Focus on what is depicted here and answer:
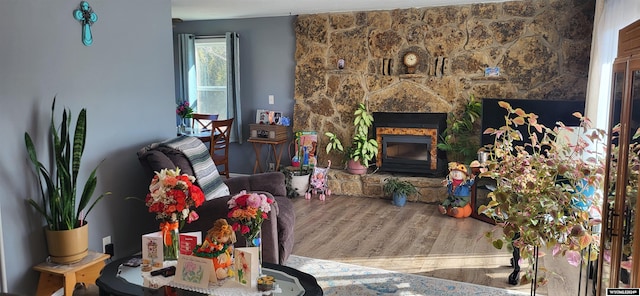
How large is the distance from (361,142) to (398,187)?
69 cm

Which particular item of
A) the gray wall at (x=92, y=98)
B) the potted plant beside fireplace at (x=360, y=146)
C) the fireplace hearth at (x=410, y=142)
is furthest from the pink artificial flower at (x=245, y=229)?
the fireplace hearth at (x=410, y=142)

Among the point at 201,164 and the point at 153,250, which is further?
the point at 201,164

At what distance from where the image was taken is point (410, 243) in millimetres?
3984

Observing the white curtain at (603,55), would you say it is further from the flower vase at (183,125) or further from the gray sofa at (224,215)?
the flower vase at (183,125)

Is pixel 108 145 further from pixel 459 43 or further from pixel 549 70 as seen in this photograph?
pixel 549 70

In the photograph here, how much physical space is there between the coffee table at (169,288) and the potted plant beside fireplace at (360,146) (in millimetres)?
3279

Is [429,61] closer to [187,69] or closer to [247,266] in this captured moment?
[187,69]

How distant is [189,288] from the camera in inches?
84.0

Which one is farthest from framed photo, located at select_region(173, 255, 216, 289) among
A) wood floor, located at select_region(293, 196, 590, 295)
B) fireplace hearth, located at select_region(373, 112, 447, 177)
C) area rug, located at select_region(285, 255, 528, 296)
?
fireplace hearth, located at select_region(373, 112, 447, 177)

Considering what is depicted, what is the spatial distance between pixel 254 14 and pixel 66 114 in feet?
11.5

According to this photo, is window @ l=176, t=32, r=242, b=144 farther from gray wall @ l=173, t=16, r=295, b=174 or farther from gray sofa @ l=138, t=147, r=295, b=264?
gray sofa @ l=138, t=147, r=295, b=264

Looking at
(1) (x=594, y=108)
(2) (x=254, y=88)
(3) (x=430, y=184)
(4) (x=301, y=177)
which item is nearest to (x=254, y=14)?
(2) (x=254, y=88)

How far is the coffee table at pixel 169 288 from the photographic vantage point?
2.12m

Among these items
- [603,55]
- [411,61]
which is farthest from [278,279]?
[411,61]
